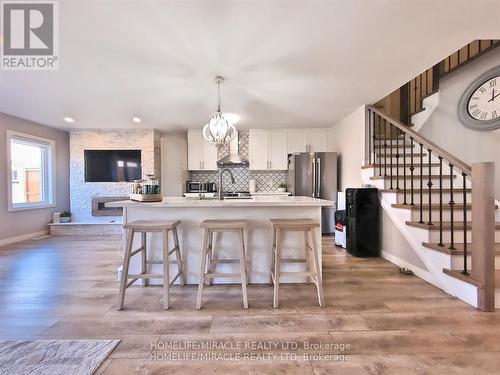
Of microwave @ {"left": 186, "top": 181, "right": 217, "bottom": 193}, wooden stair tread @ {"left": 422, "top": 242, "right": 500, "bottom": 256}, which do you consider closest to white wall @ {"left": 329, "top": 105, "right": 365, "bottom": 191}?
wooden stair tread @ {"left": 422, "top": 242, "right": 500, "bottom": 256}

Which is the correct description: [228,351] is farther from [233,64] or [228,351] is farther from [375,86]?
[375,86]

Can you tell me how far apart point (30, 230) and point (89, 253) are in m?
2.08

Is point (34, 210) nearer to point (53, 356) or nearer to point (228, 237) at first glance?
point (53, 356)

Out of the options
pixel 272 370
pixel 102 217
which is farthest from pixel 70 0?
pixel 102 217

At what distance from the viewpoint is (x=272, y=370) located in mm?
1319

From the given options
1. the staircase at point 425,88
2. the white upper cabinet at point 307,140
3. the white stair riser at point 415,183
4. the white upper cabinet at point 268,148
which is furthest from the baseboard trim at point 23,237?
the staircase at point 425,88

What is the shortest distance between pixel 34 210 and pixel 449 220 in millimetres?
6879

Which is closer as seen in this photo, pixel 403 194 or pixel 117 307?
pixel 117 307

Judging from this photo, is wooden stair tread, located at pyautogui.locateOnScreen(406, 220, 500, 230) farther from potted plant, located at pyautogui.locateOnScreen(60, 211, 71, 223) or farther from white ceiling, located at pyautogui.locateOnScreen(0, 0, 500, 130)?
potted plant, located at pyautogui.locateOnScreen(60, 211, 71, 223)

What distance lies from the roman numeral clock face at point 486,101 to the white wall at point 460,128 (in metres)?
0.20

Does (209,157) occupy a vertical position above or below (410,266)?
above

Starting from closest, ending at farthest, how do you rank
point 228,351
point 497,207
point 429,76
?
point 228,351 < point 497,207 < point 429,76

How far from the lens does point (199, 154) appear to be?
5.35 m

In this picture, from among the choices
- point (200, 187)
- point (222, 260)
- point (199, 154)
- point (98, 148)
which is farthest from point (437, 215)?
point (98, 148)
